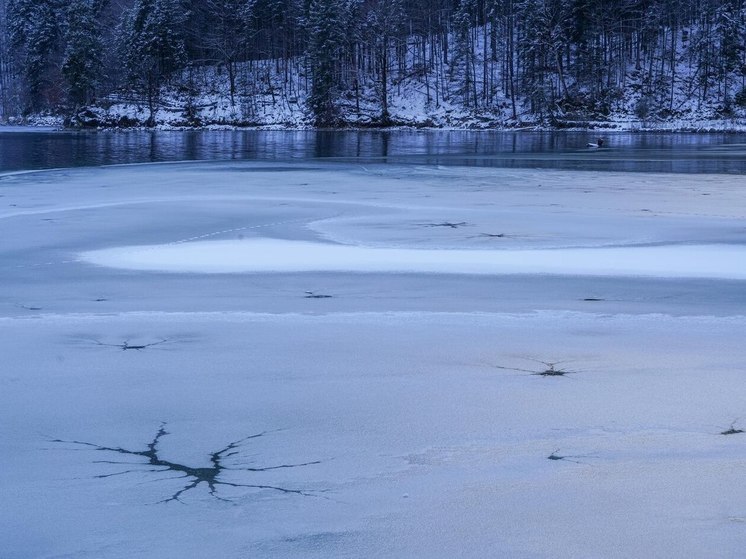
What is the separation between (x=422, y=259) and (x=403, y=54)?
3255 inches

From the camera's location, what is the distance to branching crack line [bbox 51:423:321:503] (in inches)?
127

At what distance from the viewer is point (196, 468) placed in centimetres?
344

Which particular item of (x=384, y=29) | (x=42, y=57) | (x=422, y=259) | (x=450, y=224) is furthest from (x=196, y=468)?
(x=42, y=57)

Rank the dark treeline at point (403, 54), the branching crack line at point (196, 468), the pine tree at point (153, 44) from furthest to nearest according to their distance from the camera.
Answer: the pine tree at point (153, 44), the dark treeline at point (403, 54), the branching crack line at point (196, 468)

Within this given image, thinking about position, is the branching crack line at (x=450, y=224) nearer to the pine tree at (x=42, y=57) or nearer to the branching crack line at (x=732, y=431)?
the branching crack line at (x=732, y=431)

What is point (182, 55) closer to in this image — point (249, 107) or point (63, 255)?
point (249, 107)

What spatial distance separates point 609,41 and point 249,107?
3460 cm

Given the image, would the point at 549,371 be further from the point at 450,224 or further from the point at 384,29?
the point at 384,29

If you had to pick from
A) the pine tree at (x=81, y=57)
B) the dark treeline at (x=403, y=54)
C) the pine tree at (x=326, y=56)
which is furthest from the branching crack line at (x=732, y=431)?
the pine tree at (x=81, y=57)

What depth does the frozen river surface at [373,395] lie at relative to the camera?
116 inches

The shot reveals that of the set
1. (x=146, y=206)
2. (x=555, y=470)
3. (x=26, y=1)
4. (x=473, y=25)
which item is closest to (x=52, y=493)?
(x=555, y=470)

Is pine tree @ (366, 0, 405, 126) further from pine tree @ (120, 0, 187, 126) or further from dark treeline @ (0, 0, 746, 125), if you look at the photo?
pine tree @ (120, 0, 187, 126)

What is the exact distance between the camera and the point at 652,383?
4.53 meters

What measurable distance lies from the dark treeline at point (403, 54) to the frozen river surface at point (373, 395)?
62221 millimetres
